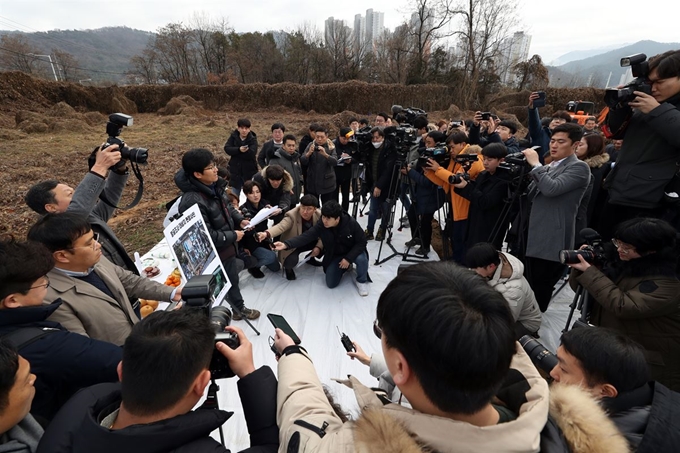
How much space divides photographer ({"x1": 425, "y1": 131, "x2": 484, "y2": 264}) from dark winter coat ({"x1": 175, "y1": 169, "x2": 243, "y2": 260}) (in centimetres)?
206

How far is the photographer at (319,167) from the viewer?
15.6ft

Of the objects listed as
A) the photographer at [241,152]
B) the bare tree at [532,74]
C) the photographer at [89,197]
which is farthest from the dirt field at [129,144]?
the bare tree at [532,74]

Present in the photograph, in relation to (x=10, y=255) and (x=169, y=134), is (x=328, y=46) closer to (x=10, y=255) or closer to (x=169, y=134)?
(x=169, y=134)

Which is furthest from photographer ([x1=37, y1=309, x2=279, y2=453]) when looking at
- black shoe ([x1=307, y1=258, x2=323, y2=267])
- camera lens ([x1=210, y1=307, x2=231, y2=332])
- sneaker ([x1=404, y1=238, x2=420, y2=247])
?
sneaker ([x1=404, y1=238, x2=420, y2=247])

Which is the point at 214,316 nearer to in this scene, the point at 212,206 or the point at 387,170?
the point at 212,206

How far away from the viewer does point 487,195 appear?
3014 mm

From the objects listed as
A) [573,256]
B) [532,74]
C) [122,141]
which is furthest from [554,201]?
[532,74]

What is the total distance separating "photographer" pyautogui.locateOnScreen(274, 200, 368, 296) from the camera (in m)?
3.49

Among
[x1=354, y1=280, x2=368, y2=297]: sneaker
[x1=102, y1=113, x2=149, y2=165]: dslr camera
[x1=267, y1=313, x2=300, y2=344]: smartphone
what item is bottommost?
[x1=354, y1=280, x2=368, y2=297]: sneaker

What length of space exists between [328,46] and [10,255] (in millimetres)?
28597

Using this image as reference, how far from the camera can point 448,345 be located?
26.3 inches

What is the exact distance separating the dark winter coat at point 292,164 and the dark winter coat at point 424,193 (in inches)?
69.8

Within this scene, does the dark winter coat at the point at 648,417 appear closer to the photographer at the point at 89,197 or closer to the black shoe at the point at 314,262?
the photographer at the point at 89,197

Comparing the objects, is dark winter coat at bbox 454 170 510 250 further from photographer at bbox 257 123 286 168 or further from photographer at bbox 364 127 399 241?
photographer at bbox 257 123 286 168
